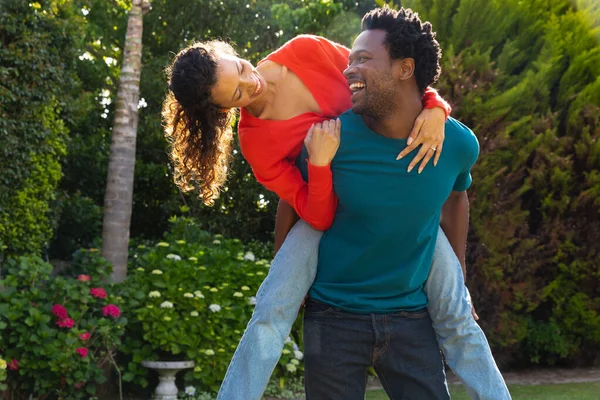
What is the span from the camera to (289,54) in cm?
336

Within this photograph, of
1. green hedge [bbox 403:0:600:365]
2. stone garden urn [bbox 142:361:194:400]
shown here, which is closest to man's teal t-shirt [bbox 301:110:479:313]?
stone garden urn [bbox 142:361:194:400]

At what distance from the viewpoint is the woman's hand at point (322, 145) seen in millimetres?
2885

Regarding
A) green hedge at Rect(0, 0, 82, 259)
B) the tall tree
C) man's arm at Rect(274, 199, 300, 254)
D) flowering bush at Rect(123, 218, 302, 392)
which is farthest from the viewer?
the tall tree

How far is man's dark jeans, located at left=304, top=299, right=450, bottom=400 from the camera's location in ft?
9.90

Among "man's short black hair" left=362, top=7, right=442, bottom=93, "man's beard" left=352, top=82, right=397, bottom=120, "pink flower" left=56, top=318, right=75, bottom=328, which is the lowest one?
"pink flower" left=56, top=318, right=75, bottom=328

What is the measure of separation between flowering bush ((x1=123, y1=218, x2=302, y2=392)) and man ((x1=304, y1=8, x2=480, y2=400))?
364 centimetres

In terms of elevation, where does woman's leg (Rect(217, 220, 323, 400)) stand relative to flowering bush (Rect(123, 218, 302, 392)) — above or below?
above

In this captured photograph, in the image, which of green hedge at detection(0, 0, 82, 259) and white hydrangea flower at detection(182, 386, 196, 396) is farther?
green hedge at detection(0, 0, 82, 259)

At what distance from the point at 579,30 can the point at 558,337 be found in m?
2.77

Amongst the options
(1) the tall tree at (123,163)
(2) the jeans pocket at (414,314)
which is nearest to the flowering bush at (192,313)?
(1) the tall tree at (123,163)

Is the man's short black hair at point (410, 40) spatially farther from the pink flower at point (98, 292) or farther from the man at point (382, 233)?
the pink flower at point (98, 292)

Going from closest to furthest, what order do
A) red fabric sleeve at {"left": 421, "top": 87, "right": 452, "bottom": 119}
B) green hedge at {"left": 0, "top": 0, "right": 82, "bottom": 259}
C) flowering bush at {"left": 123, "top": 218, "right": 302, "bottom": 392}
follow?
red fabric sleeve at {"left": 421, "top": 87, "right": 452, "bottom": 119}, flowering bush at {"left": 123, "top": 218, "right": 302, "bottom": 392}, green hedge at {"left": 0, "top": 0, "right": 82, "bottom": 259}

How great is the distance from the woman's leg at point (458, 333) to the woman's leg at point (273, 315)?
444 mm

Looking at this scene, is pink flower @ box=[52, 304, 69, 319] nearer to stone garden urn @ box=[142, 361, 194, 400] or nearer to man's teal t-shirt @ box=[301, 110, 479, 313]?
stone garden urn @ box=[142, 361, 194, 400]
